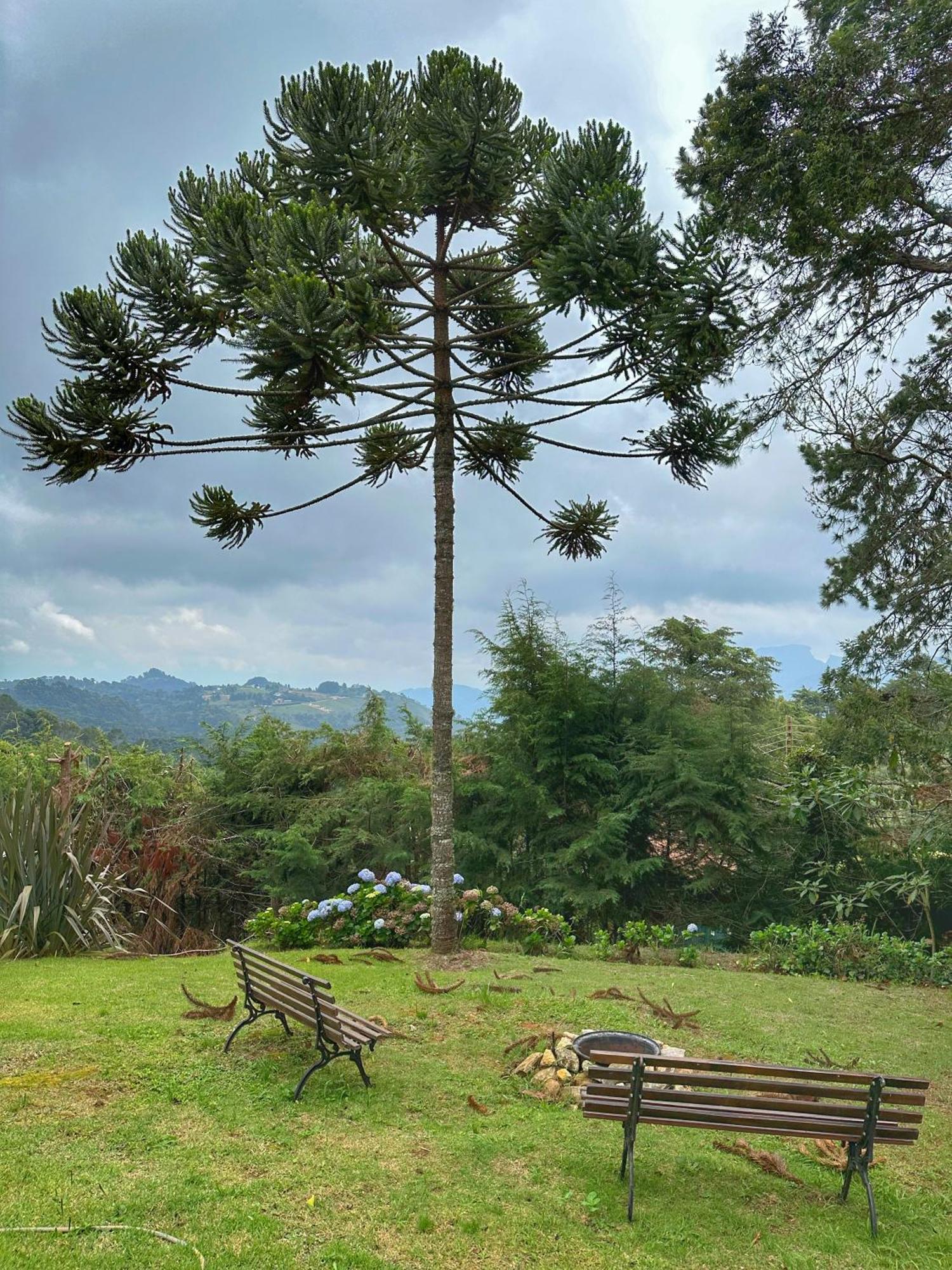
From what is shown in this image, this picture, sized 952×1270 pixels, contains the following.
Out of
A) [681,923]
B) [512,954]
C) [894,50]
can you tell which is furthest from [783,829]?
[894,50]

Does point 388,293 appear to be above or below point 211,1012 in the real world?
above

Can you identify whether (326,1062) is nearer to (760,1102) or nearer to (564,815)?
(760,1102)

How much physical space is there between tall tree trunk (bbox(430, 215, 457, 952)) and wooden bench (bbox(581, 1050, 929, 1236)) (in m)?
3.97

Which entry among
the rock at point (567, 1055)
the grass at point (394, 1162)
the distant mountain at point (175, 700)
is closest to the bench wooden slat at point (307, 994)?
the grass at point (394, 1162)

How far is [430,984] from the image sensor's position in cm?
A: 636

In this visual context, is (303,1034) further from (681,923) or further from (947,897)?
(947,897)

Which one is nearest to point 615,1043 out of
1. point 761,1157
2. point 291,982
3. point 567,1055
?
point 567,1055

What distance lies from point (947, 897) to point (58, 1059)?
936 centimetres

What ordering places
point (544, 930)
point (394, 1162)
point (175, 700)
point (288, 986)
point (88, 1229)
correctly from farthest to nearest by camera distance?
point (175, 700) < point (544, 930) < point (288, 986) < point (394, 1162) < point (88, 1229)

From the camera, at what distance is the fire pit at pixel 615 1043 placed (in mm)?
Result: 4465

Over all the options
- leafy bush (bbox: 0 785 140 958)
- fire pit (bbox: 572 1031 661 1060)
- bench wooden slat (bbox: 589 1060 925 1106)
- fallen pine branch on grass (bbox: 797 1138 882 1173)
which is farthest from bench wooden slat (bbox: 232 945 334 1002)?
leafy bush (bbox: 0 785 140 958)

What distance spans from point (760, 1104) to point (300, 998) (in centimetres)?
Result: 229

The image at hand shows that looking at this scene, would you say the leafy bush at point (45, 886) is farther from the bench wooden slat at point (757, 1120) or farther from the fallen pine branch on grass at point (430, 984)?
the bench wooden slat at point (757, 1120)

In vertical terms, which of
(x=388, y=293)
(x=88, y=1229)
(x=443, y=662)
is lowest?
(x=88, y=1229)
